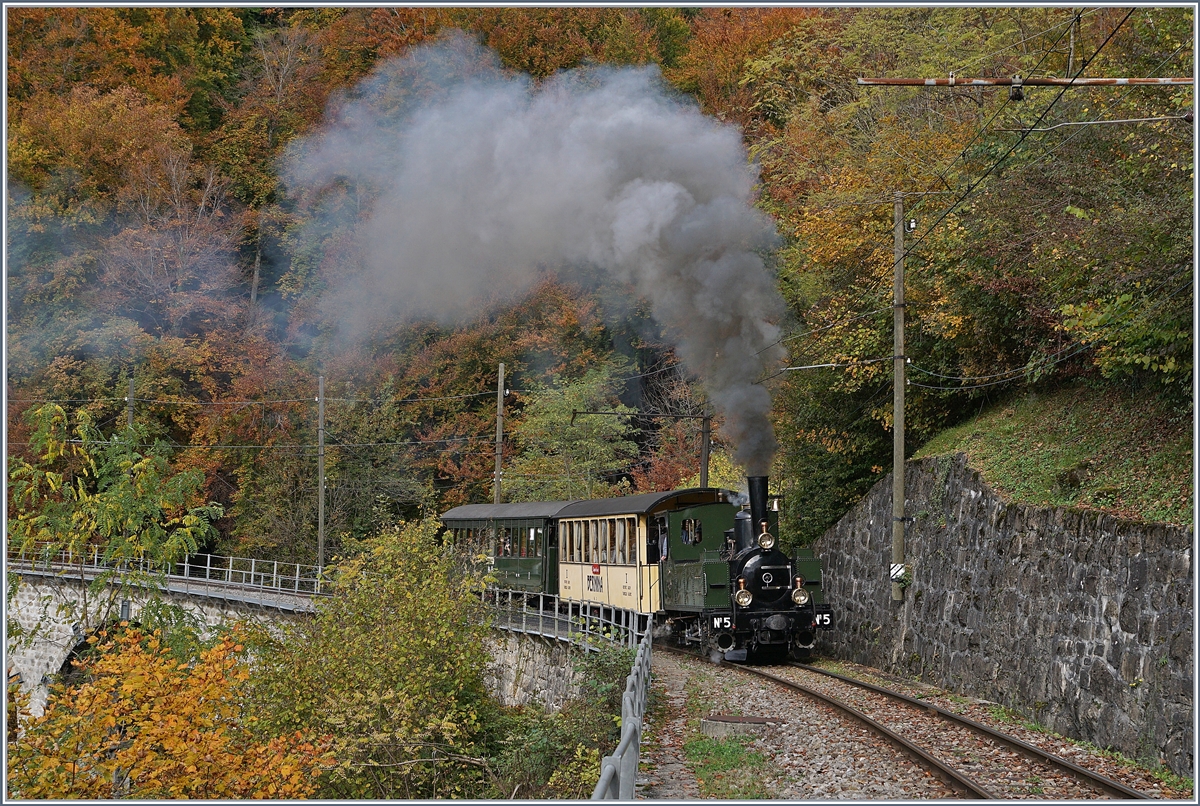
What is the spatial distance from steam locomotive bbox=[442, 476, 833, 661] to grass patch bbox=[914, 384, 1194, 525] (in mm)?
3292

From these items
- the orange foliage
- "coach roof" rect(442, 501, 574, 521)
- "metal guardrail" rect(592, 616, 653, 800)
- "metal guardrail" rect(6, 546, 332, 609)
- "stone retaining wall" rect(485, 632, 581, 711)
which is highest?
the orange foliage

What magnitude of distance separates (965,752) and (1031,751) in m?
0.61

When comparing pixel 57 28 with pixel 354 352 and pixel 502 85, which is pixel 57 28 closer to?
pixel 354 352

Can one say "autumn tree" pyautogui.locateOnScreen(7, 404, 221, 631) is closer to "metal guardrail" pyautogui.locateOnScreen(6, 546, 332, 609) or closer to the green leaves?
the green leaves

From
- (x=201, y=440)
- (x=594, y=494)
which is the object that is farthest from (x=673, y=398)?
(x=201, y=440)

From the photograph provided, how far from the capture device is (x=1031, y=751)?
982 cm

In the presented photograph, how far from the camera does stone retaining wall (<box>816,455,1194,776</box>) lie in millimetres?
9875

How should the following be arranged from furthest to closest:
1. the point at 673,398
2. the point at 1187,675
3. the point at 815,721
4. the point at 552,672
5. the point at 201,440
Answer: the point at 201,440
the point at 673,398
the point at 552,672
the point at 815,721
the point at 1187,675

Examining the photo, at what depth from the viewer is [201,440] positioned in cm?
4056

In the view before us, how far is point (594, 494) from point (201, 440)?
16561 mm

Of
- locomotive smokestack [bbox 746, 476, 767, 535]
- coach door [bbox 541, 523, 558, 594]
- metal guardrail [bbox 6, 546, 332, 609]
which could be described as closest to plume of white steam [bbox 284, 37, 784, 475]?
locomotive smokestack [bbox 746, 476, 767, 535]

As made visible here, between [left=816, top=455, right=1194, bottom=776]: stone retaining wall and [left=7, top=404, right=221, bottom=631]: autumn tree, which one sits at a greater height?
[left=7, top=404, right=221, bottom=631]: autumn tree

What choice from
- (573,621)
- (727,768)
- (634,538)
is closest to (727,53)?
(634,538)

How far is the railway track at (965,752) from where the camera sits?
858 centimetres
